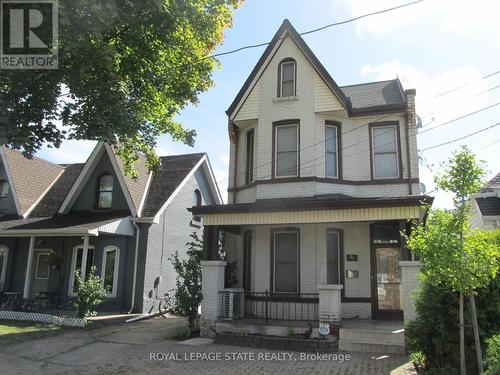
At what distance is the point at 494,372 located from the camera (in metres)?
5.37

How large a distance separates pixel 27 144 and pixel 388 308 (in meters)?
10.6

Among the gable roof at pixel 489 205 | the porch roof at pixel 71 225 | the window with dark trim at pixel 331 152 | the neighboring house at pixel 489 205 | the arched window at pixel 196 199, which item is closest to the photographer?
the neighboring house at pixel 489 205

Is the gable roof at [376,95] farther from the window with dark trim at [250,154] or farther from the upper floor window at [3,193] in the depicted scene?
the upper floor window at [3,193]

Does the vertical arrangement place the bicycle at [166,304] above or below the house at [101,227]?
below

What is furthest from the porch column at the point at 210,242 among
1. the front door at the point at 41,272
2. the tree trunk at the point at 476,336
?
the front door at the point at 41,272

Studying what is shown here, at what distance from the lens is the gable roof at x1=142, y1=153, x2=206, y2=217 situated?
18.4 meters

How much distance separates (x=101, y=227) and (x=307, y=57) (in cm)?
998

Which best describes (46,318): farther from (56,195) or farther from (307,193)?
(307,193)

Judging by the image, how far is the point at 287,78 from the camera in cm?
1454

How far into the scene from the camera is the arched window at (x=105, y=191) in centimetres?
1919

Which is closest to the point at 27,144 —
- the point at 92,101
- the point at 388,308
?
the point at 92,101

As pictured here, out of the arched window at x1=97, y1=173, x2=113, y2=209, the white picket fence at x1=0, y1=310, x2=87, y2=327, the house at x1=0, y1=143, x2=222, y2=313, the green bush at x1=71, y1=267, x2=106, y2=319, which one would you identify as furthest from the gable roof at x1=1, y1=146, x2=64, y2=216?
the green bush at x1=71, y1=267, x2=106, y2=319

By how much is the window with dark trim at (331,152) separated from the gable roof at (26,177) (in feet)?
49.0

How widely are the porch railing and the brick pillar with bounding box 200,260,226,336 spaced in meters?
0.22
